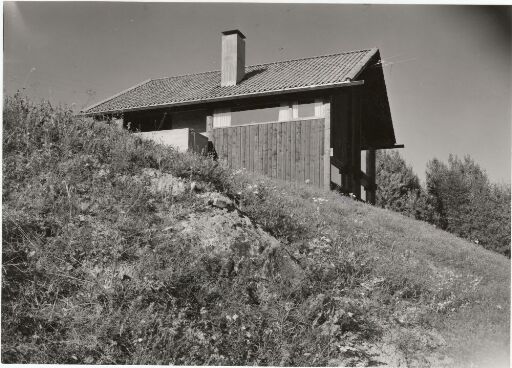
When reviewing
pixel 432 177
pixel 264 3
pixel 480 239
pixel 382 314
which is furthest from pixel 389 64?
pixel 432 177

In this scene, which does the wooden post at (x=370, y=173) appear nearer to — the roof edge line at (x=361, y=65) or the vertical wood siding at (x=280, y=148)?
the roof edge line at (x=361, y=65)

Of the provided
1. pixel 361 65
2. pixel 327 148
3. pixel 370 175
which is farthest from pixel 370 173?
pixel 327 148

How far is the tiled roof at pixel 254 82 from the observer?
50.8 feet

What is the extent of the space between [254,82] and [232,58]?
5.01 ft

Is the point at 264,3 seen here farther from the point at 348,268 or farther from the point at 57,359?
the point at 57,359

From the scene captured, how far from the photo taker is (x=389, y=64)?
11.2 m

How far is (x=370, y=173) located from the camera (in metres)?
20.4

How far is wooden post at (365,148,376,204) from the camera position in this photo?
19891 millimetres

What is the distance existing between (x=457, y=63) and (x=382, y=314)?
4.99 m

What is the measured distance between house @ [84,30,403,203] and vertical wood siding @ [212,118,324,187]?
3 cm

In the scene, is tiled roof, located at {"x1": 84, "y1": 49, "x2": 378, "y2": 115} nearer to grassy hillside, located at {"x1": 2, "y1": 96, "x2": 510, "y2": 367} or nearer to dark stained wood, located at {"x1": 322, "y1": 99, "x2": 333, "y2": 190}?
dark stained wood, located at {"x1": 322, "y1": 99, "x2": 333, "y2": 190}

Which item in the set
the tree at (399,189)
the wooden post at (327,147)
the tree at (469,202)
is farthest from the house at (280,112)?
the tree at (469,202)

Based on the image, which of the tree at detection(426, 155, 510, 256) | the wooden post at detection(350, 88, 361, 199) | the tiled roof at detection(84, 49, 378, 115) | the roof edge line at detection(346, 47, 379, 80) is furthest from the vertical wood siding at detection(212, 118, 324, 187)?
the tree at detection(426, 155, 510, 256)

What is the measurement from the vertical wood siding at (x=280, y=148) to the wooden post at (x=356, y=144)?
3.51 metres
